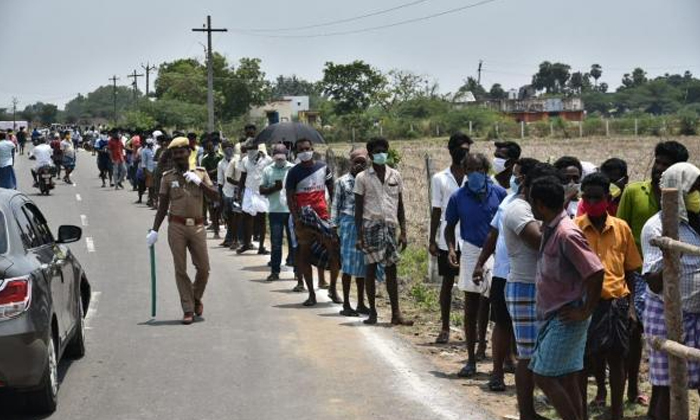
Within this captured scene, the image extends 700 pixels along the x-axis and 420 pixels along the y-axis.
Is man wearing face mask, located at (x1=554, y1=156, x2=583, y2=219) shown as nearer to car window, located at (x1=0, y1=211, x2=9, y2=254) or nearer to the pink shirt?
the pink shirt

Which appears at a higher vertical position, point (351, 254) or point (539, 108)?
point (539, 108)

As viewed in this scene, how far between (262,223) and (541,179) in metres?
11.5

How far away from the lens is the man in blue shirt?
30.8ft

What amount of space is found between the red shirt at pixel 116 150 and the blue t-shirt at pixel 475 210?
2509cm

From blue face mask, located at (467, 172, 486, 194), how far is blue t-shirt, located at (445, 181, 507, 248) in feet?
0.17

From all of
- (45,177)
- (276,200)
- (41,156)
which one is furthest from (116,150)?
(276,200)

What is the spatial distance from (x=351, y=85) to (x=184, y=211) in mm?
80444

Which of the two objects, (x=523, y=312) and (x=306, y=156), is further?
(x=306, y=156)

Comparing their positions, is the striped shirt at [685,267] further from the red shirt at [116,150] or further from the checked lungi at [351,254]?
the red shirt at [116,150]

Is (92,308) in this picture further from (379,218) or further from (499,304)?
(499,304)

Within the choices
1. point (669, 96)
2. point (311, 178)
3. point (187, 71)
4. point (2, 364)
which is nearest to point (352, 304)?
point (311, 178)

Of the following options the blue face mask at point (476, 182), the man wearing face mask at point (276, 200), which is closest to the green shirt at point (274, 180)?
the man wearing face mask at point (276, 200)

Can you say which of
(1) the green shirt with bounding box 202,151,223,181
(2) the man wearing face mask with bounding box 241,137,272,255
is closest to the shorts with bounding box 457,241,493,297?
(2) the man wearing face mask with bounding box 241,137,272,255

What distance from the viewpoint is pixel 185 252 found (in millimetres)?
11664
